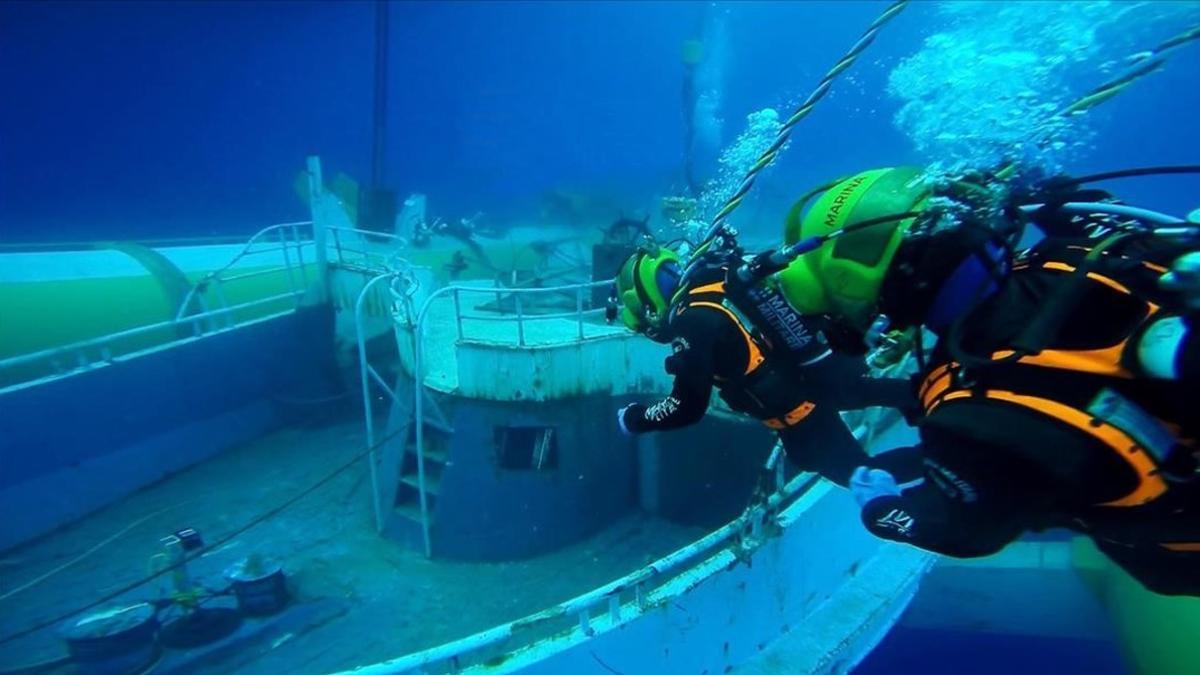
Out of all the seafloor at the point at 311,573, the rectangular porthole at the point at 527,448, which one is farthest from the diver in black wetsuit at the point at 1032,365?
the seafloor at the point at 311,573

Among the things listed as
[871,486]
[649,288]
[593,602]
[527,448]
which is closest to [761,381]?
[871,486]

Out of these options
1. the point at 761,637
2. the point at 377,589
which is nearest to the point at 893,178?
the point at 761,637

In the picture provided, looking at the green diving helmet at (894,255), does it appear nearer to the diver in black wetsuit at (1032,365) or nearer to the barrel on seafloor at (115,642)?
the diver in black wetsuit at (1032,365)

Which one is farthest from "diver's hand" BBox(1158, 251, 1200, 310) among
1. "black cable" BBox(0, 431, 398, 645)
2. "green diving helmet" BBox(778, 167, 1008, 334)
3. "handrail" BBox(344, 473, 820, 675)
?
"black cable" BBox(0, 431, 398, 645)

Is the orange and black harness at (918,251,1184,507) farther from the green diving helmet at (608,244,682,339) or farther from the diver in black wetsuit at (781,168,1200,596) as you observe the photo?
the green diving helmet at (608,244,682,339)

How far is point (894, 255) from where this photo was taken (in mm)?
2027

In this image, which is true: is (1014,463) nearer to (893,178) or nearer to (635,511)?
(893,178)

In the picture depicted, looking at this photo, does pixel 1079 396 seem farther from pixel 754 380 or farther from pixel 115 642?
pixel 115 642

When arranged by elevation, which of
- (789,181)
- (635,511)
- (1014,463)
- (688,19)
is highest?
(688,19)

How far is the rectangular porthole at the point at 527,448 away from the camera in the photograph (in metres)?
6.89

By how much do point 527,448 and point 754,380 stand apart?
4.30 m

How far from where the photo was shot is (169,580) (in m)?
6.80

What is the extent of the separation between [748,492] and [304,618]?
4.89 meters

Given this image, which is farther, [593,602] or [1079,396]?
[593,602]
